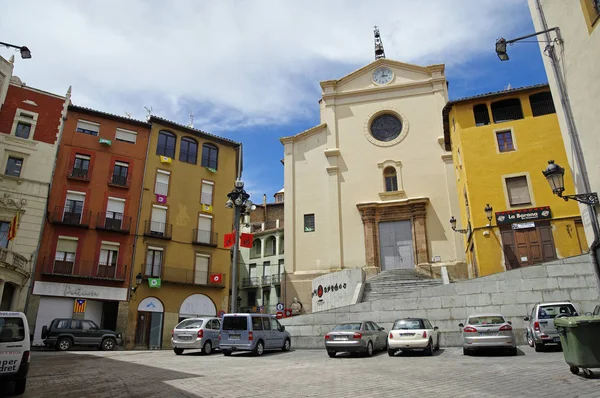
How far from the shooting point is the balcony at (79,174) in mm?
27797

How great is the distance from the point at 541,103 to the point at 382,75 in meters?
14.6

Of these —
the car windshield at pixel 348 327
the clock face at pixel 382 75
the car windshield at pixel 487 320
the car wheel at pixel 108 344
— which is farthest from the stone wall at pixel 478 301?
the clock face at pixel 382 75

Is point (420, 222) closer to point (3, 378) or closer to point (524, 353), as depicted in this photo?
point (524, 353)

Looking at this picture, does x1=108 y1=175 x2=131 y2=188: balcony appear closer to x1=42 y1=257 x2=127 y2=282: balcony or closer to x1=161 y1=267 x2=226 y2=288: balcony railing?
x1=42 y1=257 x2=127 y2=282: balcony

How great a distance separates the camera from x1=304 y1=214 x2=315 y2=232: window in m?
31.9

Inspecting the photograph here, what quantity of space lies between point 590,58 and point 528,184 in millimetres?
12017

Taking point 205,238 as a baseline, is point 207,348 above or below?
below

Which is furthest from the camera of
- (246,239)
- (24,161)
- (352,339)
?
(24,161)

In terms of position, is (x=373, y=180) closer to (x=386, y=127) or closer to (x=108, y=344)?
(x=386, y=127)

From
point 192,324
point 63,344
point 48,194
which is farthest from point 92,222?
point 192,324

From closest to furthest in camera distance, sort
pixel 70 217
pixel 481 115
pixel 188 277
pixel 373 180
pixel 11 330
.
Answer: pixel 11 330, pixel 481 115, pixel 70 217, pixel 188 277, pixel 373 180

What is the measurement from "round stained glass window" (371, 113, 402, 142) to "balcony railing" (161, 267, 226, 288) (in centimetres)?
1582

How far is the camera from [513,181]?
21.4 m

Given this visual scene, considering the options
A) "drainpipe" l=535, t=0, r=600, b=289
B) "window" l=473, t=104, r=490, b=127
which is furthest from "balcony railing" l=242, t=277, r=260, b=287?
"drainpipe" l=535, t=0, r=600, b=289
